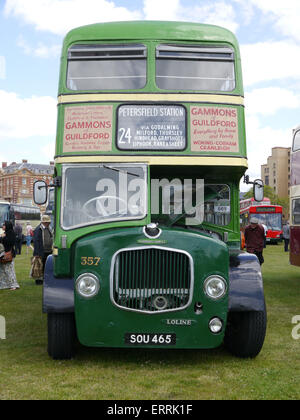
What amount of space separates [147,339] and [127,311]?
1.26 feet

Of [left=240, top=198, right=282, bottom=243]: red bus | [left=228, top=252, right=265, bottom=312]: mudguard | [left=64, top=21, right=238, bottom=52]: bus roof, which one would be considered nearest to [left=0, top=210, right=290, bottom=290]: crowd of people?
[left=64, top=21, right=238, bottom=52]: bus roof

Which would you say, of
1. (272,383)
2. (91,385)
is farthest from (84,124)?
(272,383)

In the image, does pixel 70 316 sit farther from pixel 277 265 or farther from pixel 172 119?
pixel 277 265

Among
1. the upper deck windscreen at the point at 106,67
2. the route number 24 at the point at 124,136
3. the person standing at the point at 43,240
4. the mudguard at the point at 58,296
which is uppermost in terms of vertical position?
the upper deck windscreen at the point at 106,67

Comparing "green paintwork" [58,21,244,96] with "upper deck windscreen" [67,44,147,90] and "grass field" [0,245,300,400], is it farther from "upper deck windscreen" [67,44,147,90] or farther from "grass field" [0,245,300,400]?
"grass field" [0,245,300,400]

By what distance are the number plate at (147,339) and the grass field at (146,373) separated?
0.34m

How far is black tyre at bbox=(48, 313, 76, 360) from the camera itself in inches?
260

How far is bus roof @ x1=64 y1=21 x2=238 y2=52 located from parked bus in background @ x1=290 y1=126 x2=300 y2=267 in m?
7.75

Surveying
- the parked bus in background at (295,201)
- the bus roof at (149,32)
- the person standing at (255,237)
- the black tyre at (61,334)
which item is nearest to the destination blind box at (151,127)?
the bus roof at (149,32)

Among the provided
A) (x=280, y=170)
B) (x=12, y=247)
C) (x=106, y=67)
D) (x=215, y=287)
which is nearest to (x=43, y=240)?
(x=12, y=247)

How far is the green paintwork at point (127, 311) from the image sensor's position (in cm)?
623

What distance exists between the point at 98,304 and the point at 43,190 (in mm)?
2703

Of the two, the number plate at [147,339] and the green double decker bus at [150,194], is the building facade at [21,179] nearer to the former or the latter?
the green double decker bus at [150,194]

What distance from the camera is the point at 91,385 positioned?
5.74 m
